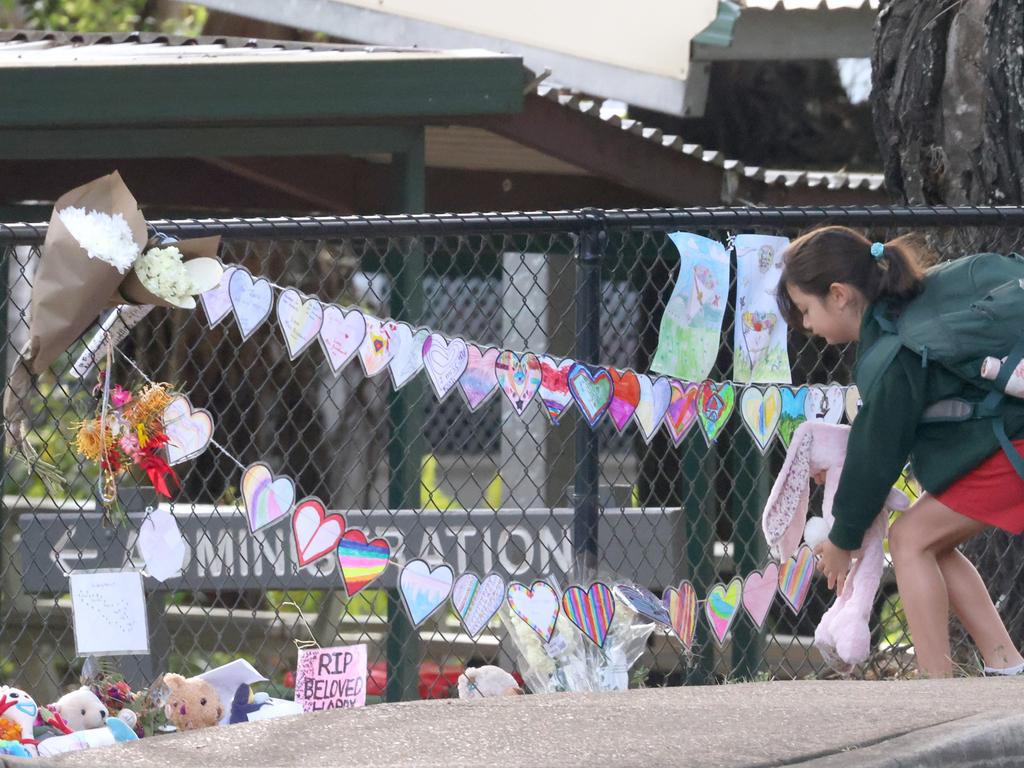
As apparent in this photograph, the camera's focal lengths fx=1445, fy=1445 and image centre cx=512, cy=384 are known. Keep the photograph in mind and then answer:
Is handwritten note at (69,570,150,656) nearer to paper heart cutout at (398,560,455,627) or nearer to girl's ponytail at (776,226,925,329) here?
paper heart cutout at (398,560,455,627)

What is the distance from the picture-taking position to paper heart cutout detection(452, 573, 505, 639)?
4.23 m

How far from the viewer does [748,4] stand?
318 inches

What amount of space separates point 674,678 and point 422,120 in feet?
10.4

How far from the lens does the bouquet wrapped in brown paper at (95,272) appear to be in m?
3.45

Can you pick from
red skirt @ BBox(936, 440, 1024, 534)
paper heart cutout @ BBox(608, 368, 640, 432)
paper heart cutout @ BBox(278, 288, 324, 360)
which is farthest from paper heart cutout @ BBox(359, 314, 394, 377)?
red skirt @ BBox(936, 440, 1024, 534)

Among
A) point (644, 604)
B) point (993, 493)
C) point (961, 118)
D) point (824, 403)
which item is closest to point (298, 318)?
point (644, 604)

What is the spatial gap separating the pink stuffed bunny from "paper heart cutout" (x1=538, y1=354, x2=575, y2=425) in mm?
692

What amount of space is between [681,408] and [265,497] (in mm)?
1280

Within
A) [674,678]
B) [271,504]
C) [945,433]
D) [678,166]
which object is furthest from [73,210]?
[674,678]

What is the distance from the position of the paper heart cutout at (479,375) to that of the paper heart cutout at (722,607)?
0.95 meters

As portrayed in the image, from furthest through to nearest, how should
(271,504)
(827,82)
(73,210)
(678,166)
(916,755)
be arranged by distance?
(827,82), (678,166), (271,504), (73,210), (916,755)

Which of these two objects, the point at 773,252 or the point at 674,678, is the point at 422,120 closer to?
the point at 773,252

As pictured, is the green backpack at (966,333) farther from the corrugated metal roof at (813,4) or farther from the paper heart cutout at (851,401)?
the corrugated metal roof at (813,4)

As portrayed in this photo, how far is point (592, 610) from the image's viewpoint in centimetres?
425
